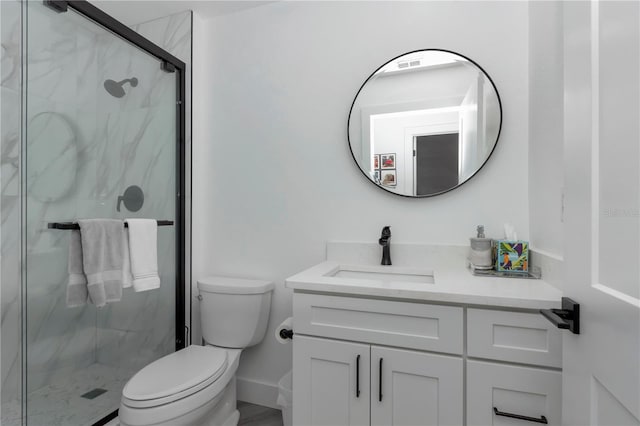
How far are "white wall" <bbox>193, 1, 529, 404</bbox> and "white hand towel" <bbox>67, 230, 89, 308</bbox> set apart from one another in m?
0.72

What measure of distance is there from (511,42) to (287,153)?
1.23 m

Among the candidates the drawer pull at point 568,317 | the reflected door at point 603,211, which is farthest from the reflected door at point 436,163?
the drawer pull at point 568,317

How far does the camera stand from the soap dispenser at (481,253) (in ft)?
4.69

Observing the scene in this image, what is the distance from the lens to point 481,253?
1435mm

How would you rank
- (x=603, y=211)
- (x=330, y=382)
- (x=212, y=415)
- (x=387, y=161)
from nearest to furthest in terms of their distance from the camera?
(x=603, y=211) < (x=330, y=382) < (x=212, y=415) < (x=387, y=161)

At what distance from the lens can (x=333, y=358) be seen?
1.22m

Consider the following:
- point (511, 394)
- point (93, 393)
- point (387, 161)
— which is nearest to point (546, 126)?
point (387, 161)

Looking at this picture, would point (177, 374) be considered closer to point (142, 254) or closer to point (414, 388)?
point (142, 254)

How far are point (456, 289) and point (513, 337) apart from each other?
0.21m

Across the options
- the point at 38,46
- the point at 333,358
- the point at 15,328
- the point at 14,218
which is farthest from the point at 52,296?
the point at 333,358

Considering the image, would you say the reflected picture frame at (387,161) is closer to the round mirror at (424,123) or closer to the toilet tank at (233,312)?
the round mirror at (424,123)

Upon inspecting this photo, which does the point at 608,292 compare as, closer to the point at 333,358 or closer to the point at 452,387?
the point at 452,387

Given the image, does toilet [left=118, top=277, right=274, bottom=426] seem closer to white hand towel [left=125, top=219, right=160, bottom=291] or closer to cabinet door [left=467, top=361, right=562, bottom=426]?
white hand towel [left=125, top=219, right=160, bottom=291]

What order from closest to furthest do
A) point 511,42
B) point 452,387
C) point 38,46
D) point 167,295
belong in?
point 452,387 → point 38,46 → point 511,42 → point 167,295
